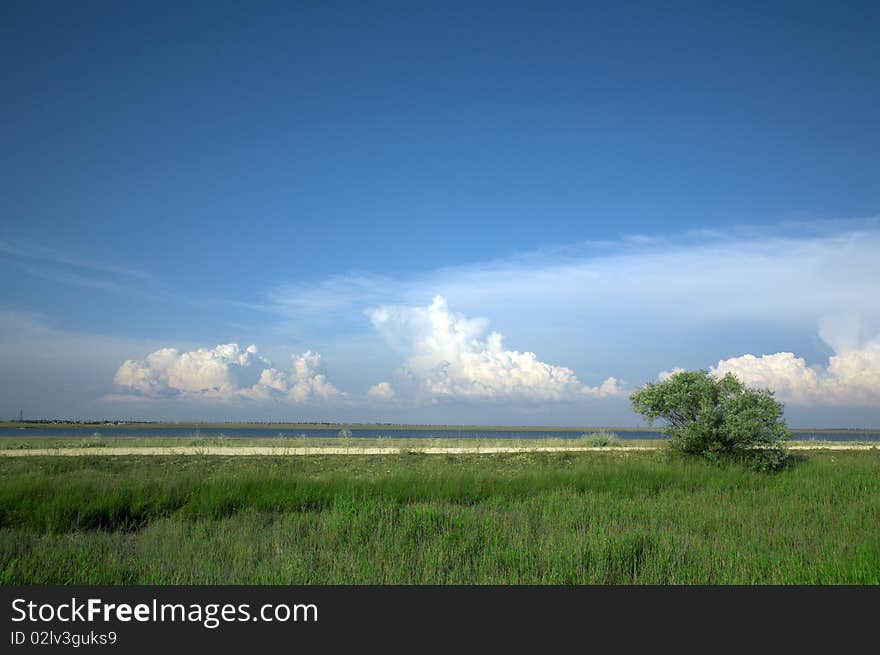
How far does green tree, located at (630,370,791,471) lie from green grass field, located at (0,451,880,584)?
19.8ft

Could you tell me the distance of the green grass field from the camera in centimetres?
762

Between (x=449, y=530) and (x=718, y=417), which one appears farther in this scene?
(x=718, y=417)

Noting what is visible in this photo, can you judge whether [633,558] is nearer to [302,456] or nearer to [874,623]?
[874,623]

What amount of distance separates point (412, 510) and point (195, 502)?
469 cm

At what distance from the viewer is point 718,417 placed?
24.9 metres

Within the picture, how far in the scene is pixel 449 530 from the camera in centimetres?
980

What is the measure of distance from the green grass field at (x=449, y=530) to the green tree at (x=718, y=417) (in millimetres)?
6021

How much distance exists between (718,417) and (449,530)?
61.9ft

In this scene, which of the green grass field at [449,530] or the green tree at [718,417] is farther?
the green tree at [718,417]

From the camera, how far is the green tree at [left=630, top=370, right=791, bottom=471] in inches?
942

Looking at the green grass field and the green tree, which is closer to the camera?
the green grass field

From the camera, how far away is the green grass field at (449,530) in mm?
7621

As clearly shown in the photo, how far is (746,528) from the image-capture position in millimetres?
10555

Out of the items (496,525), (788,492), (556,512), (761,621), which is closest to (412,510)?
(496,525)
